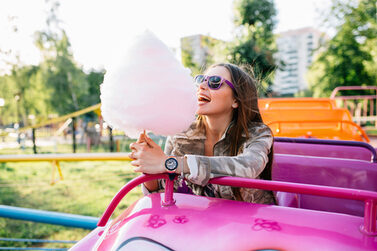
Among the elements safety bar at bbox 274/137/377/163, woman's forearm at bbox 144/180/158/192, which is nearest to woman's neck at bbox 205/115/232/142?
woman's forearm at bbox 144/180/158/192

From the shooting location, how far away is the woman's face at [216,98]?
1386mm

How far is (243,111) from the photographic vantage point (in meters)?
1.51

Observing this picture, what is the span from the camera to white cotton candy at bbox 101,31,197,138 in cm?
86

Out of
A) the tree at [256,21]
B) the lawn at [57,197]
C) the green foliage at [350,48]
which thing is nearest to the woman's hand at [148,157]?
the lawn at [57,197]

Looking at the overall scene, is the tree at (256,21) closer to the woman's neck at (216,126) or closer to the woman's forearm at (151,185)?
the woman's neck at (216,126)

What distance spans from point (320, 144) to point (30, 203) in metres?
3.81

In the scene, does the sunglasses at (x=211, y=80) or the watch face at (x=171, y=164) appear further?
the sunglasses at (x=211, y=80)

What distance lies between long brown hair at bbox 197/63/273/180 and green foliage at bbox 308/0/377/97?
1896 cm

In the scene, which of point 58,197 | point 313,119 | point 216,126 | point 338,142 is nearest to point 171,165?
point 216,126

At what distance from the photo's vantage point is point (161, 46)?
0.91 m

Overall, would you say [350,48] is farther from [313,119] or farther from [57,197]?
[57,197]

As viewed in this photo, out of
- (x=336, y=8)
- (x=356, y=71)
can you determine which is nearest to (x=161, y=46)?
(x=356, y=71)

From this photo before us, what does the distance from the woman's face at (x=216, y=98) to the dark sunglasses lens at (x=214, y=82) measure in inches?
0.8

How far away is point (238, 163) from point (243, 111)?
45 cm
